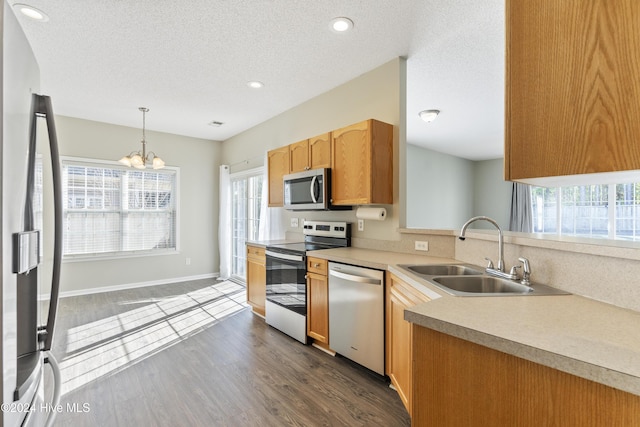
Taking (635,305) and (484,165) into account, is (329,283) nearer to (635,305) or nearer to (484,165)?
(635,305)

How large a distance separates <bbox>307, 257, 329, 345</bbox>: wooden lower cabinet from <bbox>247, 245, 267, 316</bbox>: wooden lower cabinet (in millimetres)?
859

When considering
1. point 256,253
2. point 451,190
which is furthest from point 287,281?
point 451,190

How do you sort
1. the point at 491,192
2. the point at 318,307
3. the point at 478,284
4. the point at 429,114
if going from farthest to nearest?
the point at 491,192
the point at 429,114
the point at 318,307
the point at 478,284

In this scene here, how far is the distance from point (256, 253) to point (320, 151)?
1.47 meters

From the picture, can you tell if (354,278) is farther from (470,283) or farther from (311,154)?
(311,154)

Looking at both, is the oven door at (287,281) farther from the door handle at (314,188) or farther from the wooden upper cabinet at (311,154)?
the wooden upper cabinet at (311,154)

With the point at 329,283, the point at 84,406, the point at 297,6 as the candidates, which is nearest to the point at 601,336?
the point at 329,283

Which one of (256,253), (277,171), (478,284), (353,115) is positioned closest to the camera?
(478,284)

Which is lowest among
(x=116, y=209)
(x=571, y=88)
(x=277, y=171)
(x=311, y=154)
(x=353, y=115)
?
(x=116, y=209)

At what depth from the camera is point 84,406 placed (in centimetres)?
201

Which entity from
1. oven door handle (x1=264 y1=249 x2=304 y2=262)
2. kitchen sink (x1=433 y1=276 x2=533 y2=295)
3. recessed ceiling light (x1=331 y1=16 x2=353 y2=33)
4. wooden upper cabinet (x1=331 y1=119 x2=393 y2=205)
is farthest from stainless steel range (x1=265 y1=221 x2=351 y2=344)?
recessed ceiling light (x1=331 y1=16 x2=353 y2=33)

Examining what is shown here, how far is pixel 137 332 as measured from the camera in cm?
324

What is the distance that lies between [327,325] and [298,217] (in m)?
1.73

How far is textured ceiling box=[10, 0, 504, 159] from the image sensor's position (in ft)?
7.31
